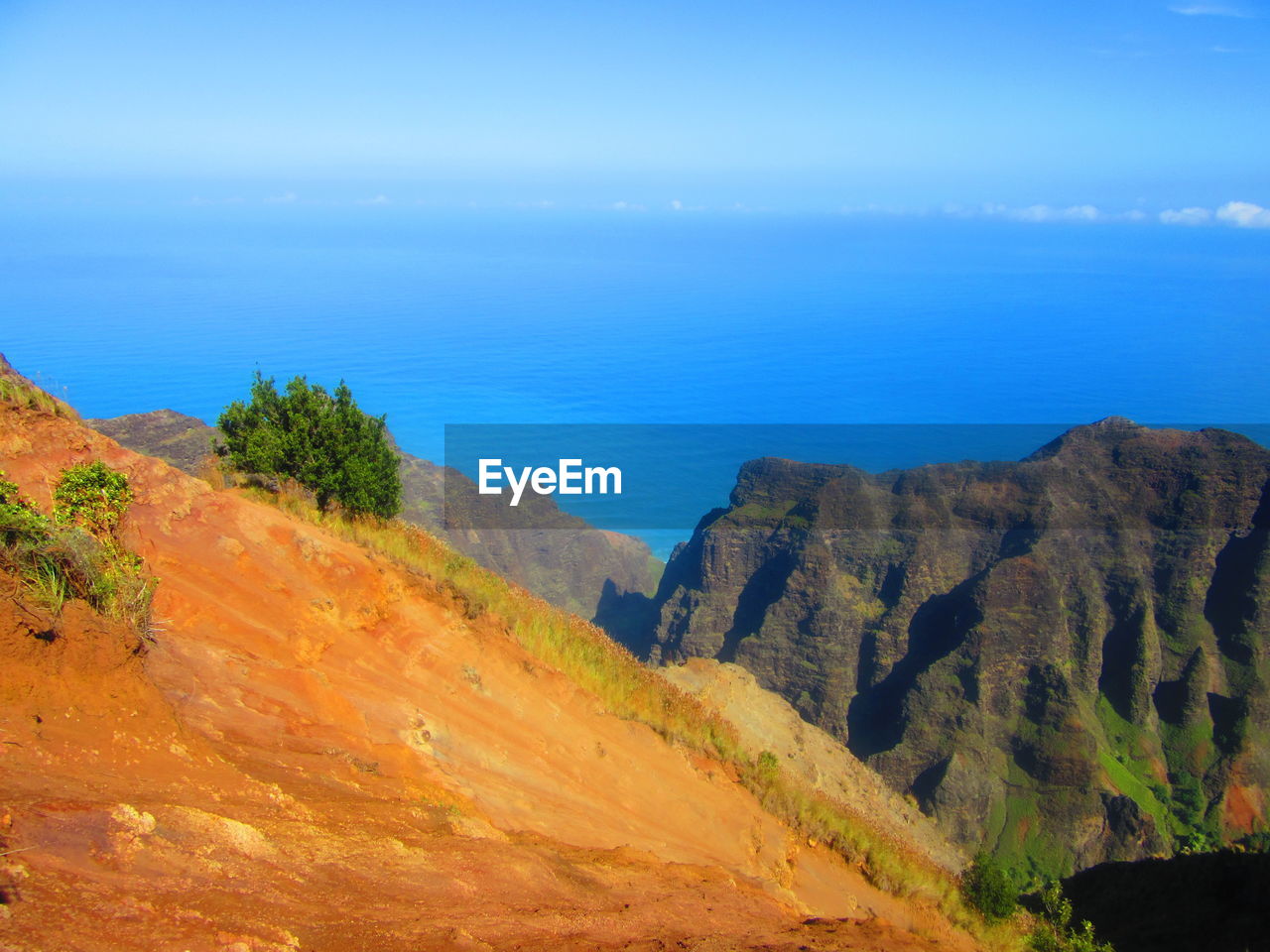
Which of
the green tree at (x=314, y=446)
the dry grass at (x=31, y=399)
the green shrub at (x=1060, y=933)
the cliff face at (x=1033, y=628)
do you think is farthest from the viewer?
the cliff face at (x=1033, y=628)

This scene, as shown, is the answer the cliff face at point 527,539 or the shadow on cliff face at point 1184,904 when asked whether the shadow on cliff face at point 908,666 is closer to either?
the cliff face at point 527,539

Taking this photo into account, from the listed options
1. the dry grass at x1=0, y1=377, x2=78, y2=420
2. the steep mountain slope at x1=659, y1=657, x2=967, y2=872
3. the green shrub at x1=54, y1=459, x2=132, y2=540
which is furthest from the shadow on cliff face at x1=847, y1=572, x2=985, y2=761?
the dry grass at x1=0, y1=377, x2=78, y2=420

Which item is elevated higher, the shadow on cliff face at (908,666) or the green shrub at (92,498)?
the green shrub at (92,498)

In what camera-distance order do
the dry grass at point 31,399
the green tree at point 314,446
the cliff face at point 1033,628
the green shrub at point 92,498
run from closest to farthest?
1. the green shrub at point 92,498
2. the dry grass at point 31,399
3. the green tree at point 314,446
4. the cliff face at point 1033,628

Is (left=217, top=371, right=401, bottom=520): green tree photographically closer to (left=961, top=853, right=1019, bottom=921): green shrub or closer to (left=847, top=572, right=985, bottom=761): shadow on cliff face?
(left=961, top=853, right=1019, bottom=921): green shrub

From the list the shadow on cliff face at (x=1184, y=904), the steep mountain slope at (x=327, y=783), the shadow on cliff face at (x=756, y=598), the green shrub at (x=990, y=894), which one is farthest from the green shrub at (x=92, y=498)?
the shadow on cliff face at (x=756, y=598)

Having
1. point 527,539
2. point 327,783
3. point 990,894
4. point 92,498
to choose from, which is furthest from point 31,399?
point 527,539
